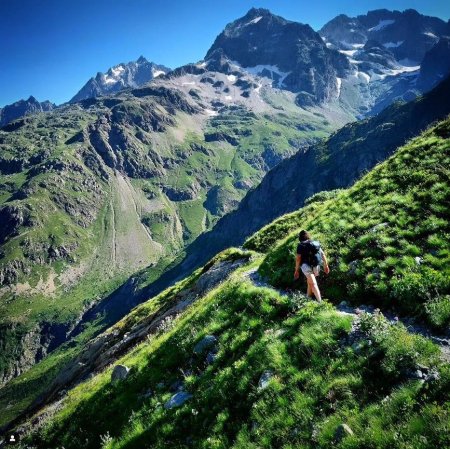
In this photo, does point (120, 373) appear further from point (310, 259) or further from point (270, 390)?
point (310, 259)

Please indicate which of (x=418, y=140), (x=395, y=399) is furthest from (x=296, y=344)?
(x=418, y=140)

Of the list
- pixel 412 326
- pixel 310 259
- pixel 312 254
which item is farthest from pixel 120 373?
pixel 412 326

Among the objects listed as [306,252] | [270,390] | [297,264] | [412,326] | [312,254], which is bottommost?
[412,326]

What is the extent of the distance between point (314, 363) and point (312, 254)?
6.25 m

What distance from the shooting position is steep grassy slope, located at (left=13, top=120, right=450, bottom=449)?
9994 mm

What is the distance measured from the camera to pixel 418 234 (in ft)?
57.9

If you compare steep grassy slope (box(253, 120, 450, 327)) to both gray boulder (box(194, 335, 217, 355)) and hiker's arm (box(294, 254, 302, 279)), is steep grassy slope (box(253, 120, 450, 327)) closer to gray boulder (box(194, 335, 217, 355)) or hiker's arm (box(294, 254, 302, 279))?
hiker's arm (box(294, 254, 302, 279))

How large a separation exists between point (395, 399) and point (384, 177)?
18658 millimetres

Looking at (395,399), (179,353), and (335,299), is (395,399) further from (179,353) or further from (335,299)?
(179,353)

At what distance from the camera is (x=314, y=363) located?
41.9ft

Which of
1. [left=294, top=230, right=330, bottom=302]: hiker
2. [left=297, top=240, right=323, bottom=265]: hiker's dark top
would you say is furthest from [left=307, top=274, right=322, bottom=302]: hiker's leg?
[left=297, top=240, right=323, bottom=265]: hiker's dark top

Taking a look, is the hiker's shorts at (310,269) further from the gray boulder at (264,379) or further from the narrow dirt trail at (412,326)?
the gray boulder at (264,379)

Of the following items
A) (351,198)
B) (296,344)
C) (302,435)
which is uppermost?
(351,198)

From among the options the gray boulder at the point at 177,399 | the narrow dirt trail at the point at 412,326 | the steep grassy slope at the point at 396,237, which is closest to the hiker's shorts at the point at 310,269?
the steep grassy slope at the point at 396,237
